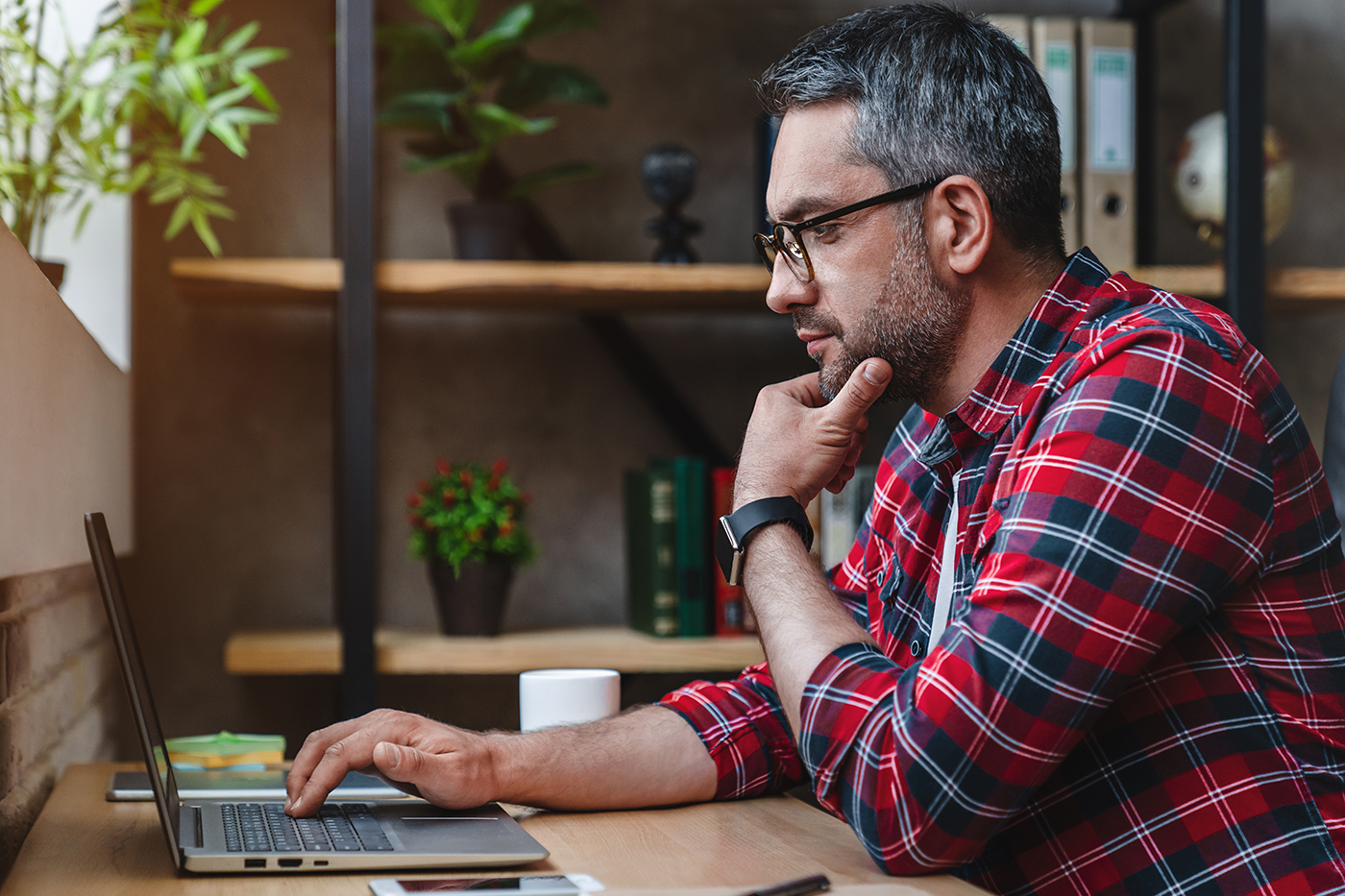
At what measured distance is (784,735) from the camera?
1.10m

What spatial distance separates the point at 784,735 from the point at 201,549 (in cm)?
131

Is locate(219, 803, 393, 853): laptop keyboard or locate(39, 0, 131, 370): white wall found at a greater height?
locate(39, 0, 131, 370): white wall

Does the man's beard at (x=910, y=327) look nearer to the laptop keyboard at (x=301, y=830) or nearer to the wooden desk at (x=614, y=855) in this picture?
the wooden desk at (x=614, y=855)

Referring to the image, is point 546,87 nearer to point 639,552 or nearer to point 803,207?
point 639,552

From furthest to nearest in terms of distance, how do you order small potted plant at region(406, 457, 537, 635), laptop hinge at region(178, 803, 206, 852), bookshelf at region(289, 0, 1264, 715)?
small potted plant at region(406, 457, 537, 635) → bookshelf at region(289, 0, 1264, 715) → laptop hinge at region(178, 803, 206, 852)

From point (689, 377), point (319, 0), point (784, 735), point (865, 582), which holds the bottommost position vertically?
point (784, 735)

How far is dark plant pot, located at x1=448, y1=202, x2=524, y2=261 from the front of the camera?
6.11 feet

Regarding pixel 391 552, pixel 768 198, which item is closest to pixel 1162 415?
pixel 768 198

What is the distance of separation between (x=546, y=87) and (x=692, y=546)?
0.76 m

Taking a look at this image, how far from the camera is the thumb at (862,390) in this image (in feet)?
3.51

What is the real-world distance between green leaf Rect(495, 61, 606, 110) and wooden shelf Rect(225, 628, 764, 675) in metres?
0.84

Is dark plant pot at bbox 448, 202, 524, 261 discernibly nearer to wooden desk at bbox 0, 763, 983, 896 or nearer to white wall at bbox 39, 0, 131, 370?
white wall at bbox 39, 0, 131, 370

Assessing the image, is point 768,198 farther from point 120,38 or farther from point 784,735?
point 120,38

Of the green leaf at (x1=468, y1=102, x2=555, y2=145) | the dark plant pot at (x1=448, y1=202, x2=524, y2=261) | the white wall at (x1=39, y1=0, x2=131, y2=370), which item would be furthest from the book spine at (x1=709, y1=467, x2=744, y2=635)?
the white wall at (x1=39, y1=0, x2=131, y2=370)
